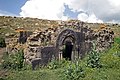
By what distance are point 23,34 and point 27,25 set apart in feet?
68.3

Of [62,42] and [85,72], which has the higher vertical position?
[62,42]

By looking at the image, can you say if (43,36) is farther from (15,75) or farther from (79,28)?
(15,75)

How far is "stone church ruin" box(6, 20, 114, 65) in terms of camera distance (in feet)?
102

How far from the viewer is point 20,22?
6106 cm

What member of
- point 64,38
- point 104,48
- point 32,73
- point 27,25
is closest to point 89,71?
point 32,73

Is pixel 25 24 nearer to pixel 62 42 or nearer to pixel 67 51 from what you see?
pixel 67 51

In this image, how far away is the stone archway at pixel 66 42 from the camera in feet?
105

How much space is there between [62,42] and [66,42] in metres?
0.82

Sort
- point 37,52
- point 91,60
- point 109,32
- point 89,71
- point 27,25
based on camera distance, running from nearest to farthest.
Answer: point 89,71 < point 91,60 < point 37,52 < point 109,32 < point 27,25

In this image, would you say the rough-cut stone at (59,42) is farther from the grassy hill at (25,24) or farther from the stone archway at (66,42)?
the grassy hill at (25,24)

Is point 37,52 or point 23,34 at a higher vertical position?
point 23,34

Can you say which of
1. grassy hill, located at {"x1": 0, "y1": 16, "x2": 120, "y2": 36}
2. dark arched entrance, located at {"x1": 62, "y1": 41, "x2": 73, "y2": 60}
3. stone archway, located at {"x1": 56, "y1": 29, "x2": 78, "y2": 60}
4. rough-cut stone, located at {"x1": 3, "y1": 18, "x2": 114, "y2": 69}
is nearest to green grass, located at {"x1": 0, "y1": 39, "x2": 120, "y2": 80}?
rough-cut stone, located at {"x1": 3, "y1": 18, "x2": 114, "y2": 69}

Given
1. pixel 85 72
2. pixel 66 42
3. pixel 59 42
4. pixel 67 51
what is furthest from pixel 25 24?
pixel 85 72

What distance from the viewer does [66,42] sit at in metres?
33.1
